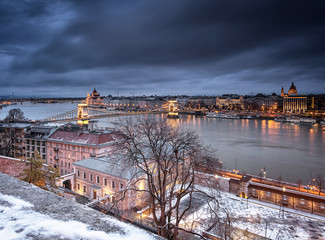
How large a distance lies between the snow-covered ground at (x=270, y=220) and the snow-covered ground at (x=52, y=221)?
6952 mm

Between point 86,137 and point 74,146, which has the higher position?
point 86,137

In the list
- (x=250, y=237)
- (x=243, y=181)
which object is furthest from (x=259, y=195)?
(x=250, y=237)

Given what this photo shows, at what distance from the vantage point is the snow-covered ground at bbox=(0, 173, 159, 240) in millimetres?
945

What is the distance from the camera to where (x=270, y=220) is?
938cm

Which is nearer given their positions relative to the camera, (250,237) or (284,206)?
(250,237)

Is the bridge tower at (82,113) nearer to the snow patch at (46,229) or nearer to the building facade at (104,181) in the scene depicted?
the building facade at (104,181)

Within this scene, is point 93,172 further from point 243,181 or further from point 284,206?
point 284,206

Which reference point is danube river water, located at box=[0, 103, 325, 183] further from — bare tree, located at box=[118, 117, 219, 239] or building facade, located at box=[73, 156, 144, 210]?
bare tree, located at box=[118, 117, 219, 239]

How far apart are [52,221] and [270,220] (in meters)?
10.3

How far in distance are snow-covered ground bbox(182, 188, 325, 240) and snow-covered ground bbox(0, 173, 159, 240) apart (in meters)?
6.95

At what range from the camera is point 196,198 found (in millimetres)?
10617

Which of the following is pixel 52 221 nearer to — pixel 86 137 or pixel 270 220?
pixel 270 220

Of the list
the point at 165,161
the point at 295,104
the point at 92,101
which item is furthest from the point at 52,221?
the point at 92,101

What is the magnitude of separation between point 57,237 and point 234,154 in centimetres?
Answer: 2357
